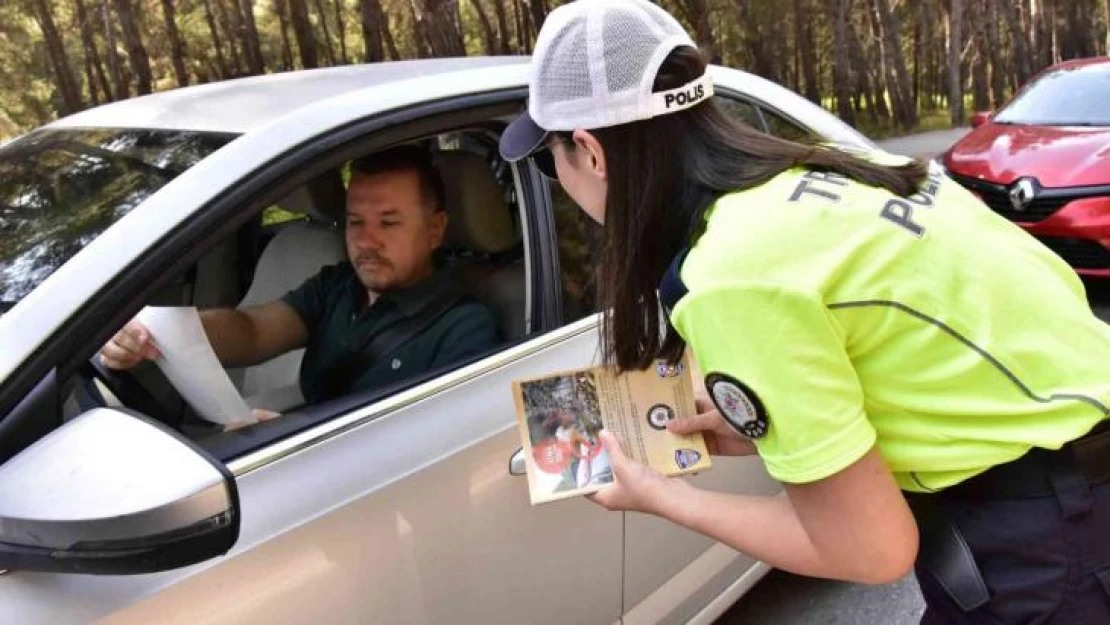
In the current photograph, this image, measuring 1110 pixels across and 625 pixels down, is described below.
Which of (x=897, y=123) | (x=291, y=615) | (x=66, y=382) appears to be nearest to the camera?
(x=66, y=382)

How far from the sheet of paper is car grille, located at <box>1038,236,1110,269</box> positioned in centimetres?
481

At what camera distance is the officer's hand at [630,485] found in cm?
138

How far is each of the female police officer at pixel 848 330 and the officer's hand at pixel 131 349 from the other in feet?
2.96

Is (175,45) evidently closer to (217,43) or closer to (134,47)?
(217,43)

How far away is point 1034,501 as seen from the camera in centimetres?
122

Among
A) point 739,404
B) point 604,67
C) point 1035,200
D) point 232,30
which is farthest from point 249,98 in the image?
point 232,30

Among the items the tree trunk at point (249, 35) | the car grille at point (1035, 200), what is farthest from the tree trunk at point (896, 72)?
the car grille at point (1035, 200)

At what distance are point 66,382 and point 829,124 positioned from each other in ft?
7.44

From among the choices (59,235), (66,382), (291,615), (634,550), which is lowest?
(634,550)

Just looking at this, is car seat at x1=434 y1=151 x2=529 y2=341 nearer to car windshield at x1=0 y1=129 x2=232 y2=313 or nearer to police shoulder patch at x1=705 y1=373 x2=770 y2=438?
car windshield at x1=0 y1=129 x2=232 y2=313

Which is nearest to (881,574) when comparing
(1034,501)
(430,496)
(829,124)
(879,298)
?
(1034,501)

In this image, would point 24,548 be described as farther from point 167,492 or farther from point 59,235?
point 59,235

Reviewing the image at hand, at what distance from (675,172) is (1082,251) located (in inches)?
194

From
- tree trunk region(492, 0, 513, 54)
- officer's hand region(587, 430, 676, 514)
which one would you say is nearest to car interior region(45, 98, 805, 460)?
officer's hand region(587, 430, 676, 514)
